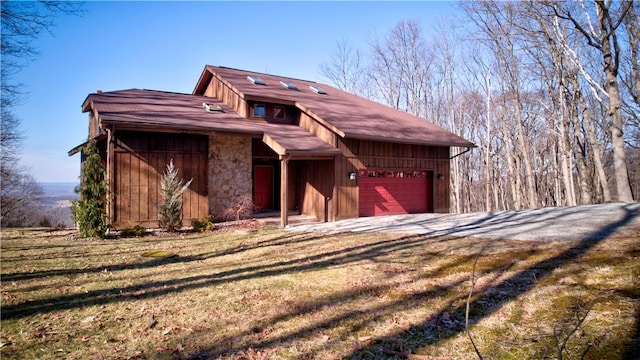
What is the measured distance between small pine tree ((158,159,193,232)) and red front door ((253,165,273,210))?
402 cm

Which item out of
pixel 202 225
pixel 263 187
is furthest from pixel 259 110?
pixel 202 225

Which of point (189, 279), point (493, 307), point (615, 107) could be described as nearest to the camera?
point (493, 307)

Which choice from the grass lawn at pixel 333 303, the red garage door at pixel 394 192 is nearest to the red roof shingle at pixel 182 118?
the red garage door at pixel 394 192

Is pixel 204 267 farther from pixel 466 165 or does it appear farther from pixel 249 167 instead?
pixel 466 165

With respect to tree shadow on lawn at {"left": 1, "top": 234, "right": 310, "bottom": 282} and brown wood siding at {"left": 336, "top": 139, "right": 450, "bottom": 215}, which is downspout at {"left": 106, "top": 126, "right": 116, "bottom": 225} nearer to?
tree shadow on lawn at {"left": 1, "top": 234, "right": 310, "bottom": 282}

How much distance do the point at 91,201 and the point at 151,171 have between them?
208 centimetres

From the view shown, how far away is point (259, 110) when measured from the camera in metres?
14.8

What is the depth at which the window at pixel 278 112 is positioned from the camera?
15.2m

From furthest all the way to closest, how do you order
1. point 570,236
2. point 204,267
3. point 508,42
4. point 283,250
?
point 508,42 < point 283,250 < point 570,236 < point 204,267

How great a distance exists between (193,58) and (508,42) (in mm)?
17921

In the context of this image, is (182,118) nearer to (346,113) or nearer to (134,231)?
(134,231)

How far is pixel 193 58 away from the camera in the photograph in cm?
1958

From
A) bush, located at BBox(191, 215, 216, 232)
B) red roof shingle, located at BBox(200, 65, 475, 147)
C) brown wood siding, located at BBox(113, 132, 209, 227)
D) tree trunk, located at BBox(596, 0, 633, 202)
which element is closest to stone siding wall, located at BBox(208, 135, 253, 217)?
brown wood siding, located at BBox(113, 132, 209, 227)

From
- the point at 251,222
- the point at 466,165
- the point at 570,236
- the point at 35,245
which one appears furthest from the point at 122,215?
the point at 466,165
